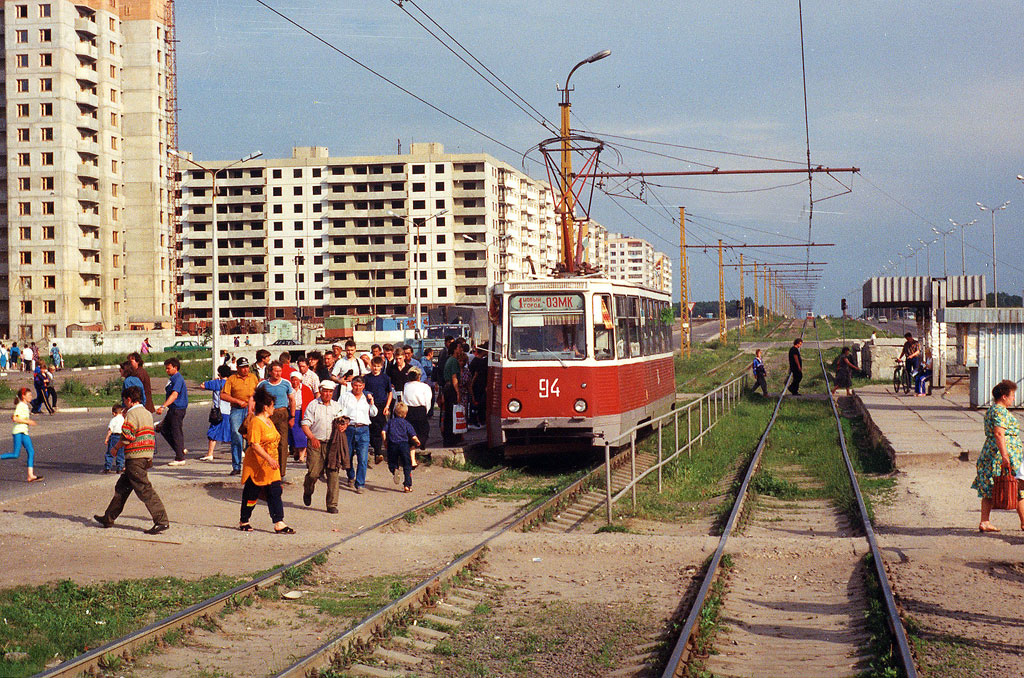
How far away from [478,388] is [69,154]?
75707 millimetres

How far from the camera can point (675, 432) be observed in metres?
18.2

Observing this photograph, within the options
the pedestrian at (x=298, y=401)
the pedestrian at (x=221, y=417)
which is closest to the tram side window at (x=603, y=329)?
the pedestrian at (x=298, y=401)

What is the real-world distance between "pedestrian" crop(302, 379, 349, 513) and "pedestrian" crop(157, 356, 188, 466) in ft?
11.7

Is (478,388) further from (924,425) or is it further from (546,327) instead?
(924,425)

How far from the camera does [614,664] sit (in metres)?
7.21

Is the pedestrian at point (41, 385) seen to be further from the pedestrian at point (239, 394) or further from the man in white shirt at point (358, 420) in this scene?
the man in white shirt at point (358, 420)

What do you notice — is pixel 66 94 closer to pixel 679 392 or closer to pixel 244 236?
pixel 244 236

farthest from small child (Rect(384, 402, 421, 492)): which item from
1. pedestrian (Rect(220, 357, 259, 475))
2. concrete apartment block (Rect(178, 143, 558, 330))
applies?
concrete apartment block (Rect(178, 143, 558, 330))

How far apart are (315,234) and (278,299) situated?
27.6ft

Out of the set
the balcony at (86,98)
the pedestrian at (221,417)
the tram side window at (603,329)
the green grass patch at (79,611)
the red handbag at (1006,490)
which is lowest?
the green grass patch at (79,611)

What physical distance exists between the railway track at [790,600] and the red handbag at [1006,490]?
129cm

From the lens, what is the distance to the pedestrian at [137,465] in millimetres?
11742

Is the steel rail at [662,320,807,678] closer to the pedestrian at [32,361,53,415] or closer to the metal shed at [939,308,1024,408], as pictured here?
the metal shed at [939,308,1024,408]

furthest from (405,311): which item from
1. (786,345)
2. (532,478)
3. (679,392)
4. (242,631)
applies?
(242,631)
